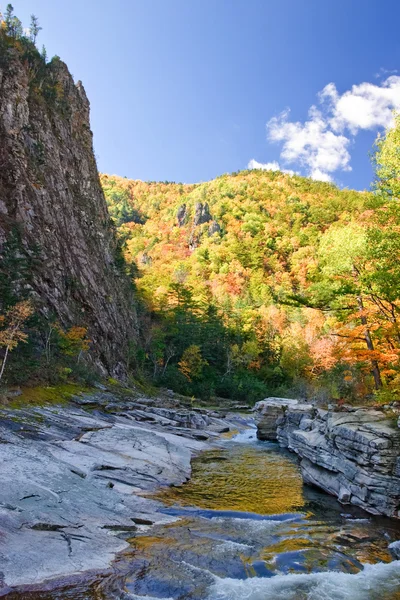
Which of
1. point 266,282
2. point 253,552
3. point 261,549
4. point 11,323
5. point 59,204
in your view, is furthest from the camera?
point 266,282

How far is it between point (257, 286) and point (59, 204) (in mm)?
67929

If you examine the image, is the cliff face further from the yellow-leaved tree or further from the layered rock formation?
the layered rock formation

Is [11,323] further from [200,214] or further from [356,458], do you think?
[200,214]

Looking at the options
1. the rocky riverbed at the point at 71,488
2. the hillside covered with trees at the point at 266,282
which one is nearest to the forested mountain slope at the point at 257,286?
the hillside covered with trees at the point at 266,282

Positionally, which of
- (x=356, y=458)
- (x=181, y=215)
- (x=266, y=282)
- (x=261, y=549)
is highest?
(x=181, y=215)

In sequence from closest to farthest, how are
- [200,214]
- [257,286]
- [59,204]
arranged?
[59,204] < [257,286] < [200,214]

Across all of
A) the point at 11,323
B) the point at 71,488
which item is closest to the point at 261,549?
the point at 71,488

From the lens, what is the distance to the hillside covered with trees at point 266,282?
20.2m

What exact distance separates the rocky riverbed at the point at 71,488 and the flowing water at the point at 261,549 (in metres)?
0.87

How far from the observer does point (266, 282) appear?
104 m

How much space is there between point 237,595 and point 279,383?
66.7m

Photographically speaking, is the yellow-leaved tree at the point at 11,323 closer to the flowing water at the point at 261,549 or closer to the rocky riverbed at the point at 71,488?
the rocky riverbed at the point at 71,488

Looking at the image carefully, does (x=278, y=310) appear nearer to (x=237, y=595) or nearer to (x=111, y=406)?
(x=111, y=406)

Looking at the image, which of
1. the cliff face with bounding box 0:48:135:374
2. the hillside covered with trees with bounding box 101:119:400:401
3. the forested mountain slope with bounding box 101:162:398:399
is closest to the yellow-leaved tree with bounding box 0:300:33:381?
the cliff face with bounding box 0:48:135:374
